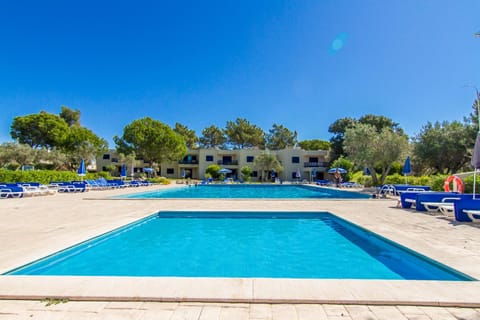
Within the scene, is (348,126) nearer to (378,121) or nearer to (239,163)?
(378,121)

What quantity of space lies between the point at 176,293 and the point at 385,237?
15.4ft

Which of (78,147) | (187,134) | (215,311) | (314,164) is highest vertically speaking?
(187,134)

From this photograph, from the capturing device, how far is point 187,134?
2060 inches

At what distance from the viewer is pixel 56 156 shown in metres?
31.8

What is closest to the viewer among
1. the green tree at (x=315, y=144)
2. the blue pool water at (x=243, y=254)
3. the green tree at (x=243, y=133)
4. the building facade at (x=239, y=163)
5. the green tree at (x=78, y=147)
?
the blue pool water at (x=243, y=254)

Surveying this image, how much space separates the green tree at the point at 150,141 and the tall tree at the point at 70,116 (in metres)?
16.1

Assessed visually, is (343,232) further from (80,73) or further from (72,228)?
(80,73)

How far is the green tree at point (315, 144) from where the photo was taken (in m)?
54.8

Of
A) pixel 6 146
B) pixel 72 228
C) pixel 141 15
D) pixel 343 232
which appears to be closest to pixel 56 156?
pixel 6 146

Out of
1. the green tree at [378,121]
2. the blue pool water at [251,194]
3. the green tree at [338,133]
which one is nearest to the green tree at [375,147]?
the blue pool water at [251,194]

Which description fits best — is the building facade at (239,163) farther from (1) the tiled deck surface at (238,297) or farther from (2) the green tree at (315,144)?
(1) the tiled deck surface at (238,297)

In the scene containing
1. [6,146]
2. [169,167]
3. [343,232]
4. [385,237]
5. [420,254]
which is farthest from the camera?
[169,167]

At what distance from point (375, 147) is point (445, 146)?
21.1 ft

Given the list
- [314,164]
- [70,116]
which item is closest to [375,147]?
[314,164]
